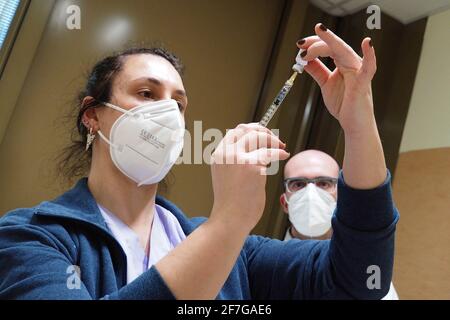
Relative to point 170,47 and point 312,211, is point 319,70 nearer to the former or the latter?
point 312,211

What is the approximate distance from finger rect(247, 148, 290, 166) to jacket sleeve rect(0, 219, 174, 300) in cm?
18

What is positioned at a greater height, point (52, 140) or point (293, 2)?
point (293, 2)

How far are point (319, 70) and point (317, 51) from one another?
0.06 metres

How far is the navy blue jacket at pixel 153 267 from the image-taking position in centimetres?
51

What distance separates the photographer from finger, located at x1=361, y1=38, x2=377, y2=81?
596mm

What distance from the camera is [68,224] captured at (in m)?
0.66

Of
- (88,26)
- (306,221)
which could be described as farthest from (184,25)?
(306,221)

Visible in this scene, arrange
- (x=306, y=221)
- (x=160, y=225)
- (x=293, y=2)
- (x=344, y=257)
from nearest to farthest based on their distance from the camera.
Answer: (x=344, y=257) → (x=160, y=225) → (x=306, y=221) → (x=293, y=2)

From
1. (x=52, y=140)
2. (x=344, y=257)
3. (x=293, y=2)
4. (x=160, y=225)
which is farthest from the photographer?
(x=293, y=2)

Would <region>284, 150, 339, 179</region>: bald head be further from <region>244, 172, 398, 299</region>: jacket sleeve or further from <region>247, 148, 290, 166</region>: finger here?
<region>247, 148, 290, 166</region>: finger

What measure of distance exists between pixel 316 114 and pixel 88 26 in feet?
3.77

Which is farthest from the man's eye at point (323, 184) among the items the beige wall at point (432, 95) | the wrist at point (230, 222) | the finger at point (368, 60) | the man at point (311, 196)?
the wrist at point (230, 222)

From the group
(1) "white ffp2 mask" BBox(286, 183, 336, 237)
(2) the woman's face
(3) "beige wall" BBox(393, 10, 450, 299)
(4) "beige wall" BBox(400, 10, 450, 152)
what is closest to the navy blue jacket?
(2) the woman's face
